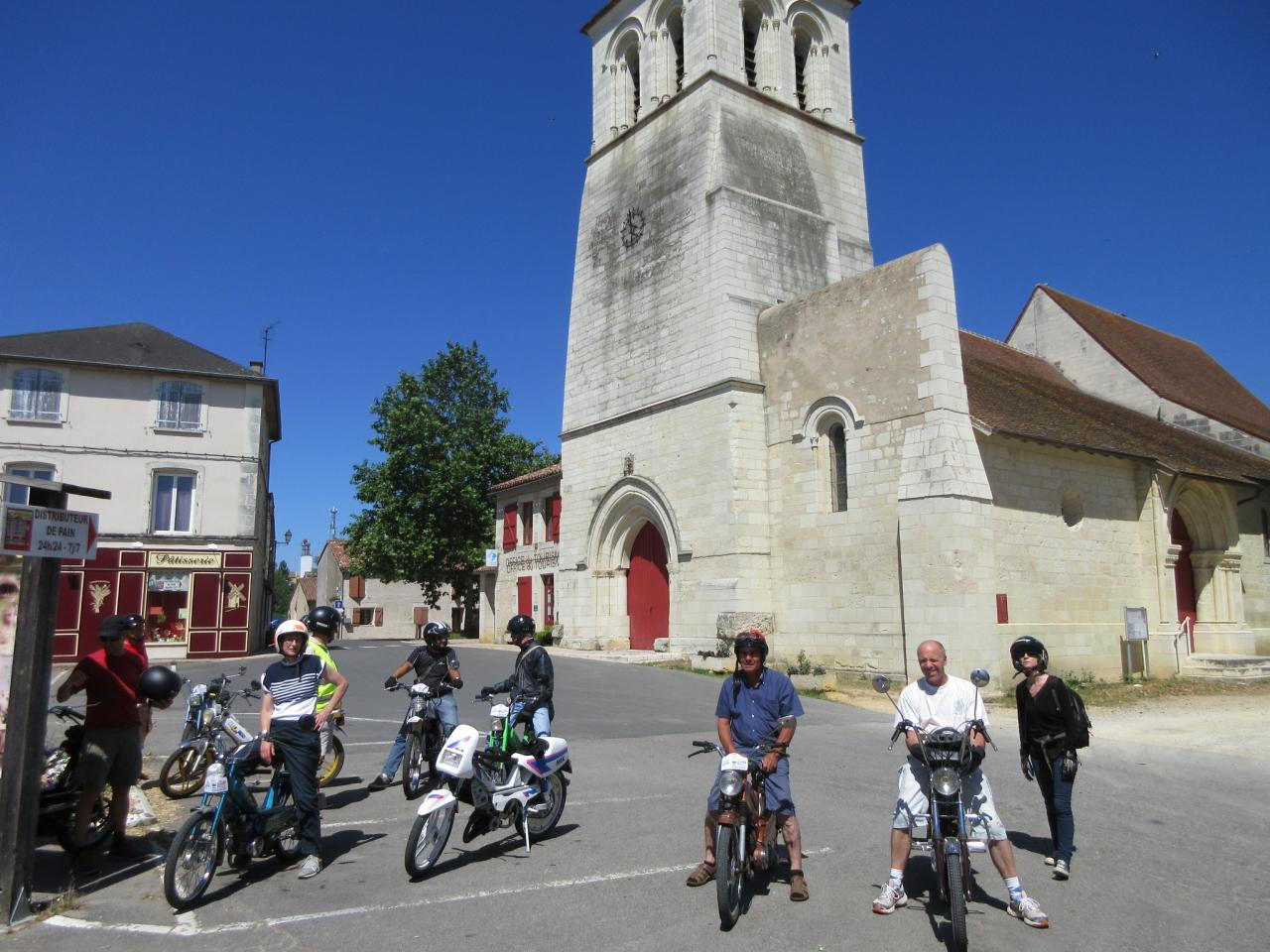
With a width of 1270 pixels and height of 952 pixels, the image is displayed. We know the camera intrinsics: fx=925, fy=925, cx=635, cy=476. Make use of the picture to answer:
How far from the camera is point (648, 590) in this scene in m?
21.9

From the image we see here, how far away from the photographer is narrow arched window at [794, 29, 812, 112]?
23734 millimetres

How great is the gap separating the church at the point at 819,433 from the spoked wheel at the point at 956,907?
11.4 metres

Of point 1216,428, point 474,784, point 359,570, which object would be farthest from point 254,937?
point 359,570

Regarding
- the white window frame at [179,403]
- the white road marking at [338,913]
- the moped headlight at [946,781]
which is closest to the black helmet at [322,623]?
the white road marking at [338,913]

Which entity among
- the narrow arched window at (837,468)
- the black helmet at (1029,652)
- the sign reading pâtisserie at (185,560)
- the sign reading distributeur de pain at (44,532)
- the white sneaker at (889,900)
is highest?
the narrow arched window at (837,468)

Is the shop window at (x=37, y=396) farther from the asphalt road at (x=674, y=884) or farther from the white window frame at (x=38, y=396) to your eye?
the asphalt road at (x=674, y=884)

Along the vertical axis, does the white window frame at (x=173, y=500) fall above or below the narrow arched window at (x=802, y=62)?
below

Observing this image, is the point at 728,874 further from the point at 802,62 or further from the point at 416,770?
the point at 802,62

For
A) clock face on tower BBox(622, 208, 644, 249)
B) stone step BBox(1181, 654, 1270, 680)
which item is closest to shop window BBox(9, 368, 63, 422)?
clock face on tower BBox(622, 208, 644, 249)

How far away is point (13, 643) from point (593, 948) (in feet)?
12.0

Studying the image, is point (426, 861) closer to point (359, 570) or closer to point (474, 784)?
point (474, 784)

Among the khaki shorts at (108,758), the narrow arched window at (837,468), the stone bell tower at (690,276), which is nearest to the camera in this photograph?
the khaki shorts at (108,758)

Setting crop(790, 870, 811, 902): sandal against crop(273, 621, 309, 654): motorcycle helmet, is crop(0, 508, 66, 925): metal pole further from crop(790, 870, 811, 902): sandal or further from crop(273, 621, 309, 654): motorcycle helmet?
crop(790, 870, 811, 902): sandal

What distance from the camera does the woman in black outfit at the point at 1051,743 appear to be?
219 inches
